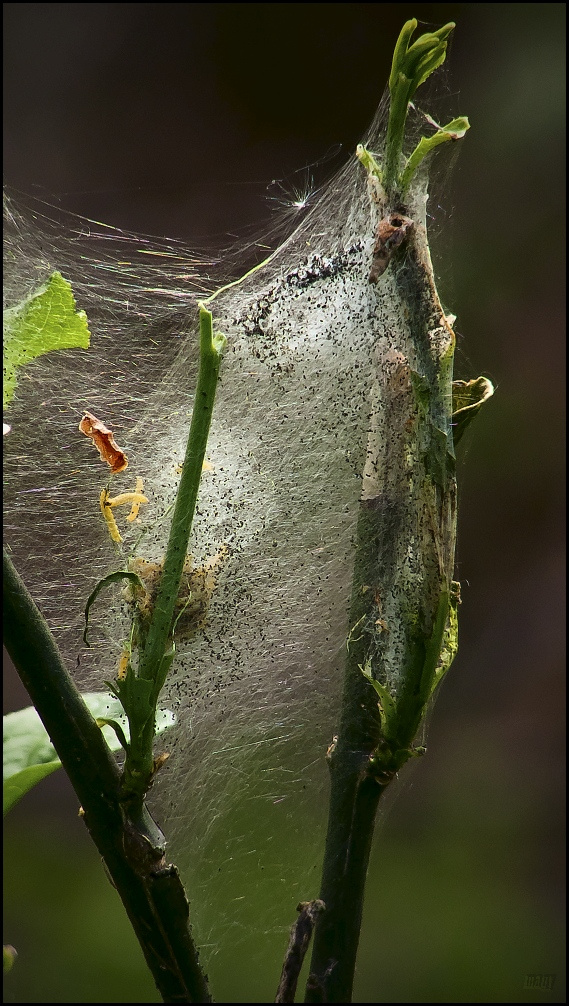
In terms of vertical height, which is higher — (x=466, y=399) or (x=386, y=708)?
(x=466, y=399)

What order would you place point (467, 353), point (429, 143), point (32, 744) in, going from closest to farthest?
1. point (429, 143)
2. point (32, 744)
3. point (467, 353)

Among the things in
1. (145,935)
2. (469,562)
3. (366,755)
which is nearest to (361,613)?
(366,755)

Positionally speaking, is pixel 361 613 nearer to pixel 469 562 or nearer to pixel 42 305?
pixel 42 305

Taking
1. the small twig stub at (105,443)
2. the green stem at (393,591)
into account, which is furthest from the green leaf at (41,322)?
Result: the green stem at (393,591)

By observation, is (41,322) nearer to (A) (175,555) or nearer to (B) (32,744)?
(A) (175,555)

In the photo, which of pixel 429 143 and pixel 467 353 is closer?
pixel 429 143

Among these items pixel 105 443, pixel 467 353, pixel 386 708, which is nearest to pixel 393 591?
pixel 386 708

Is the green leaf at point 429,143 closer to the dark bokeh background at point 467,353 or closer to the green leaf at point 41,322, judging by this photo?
the green leaf at point 41,322
